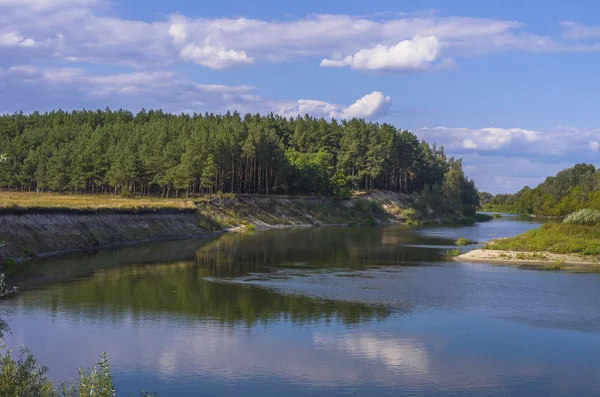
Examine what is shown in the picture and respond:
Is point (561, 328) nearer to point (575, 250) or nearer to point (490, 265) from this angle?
point (490, 265)

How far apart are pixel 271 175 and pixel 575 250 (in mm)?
83334

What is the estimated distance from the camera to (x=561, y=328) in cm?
3925

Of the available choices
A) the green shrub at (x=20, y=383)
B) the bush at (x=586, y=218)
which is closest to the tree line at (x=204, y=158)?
the bush at (x=586, y=218)

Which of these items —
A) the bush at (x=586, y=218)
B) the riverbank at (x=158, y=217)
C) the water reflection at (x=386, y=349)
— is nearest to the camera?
the water reflection at (x=386, y=349)

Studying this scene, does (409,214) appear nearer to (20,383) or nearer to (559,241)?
(559,241)

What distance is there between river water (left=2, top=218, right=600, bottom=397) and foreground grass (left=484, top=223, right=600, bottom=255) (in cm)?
1072

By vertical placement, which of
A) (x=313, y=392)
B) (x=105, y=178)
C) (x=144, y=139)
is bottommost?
(x=313, y=392)

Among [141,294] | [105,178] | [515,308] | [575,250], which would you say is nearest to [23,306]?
[141,294]

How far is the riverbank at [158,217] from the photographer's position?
6812 centimetres

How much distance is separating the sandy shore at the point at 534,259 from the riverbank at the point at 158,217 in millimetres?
44808

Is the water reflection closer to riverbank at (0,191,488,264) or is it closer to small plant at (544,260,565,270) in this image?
small plant at (544,260,565,270)

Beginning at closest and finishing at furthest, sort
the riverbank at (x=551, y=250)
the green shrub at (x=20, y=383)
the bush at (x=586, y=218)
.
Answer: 1. the green shrub at (x=20, y=383)
2. the riverbank at (x=551, y=250)
3. the bush at (x=586, y=218)

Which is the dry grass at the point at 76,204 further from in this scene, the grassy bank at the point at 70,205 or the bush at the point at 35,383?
the bush at the point at 35,383

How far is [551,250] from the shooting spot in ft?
241
